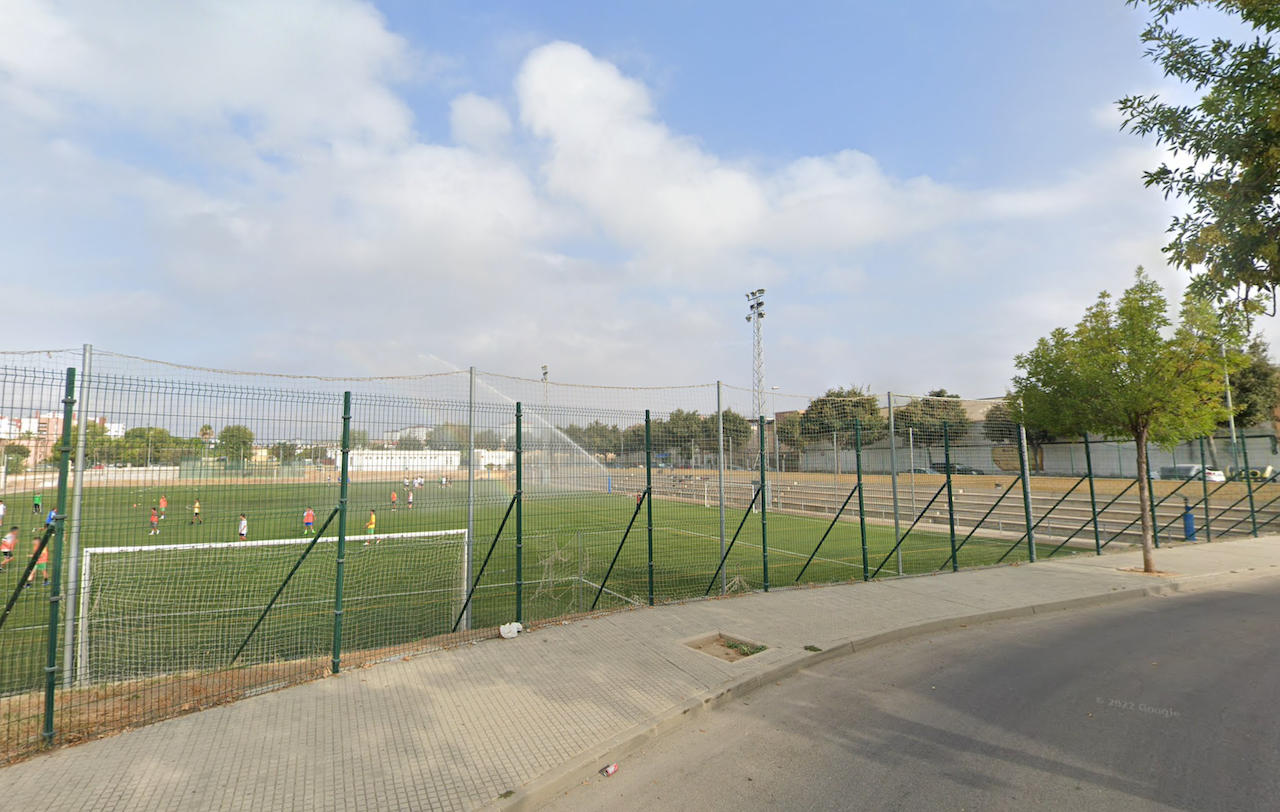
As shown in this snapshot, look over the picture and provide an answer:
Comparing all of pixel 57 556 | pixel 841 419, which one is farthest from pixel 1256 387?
pixel 57 556

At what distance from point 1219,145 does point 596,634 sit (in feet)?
25.0

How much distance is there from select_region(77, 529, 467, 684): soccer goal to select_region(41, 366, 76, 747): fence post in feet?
2.51

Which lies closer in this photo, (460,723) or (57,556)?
(57,556)

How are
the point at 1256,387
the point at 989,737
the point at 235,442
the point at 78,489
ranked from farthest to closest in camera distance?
the point at 1256,387 → the point at 235,442 → the point at 78,489 → the point at 989,737

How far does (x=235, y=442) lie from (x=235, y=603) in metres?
6.35

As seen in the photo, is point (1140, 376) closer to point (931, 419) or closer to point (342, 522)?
point (931, 419)

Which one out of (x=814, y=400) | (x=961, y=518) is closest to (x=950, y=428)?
(x=814, y=400)

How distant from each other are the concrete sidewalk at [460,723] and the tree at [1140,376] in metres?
5.89

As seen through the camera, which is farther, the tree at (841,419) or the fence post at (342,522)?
the tree at (841,419)

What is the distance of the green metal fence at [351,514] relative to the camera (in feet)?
15.9

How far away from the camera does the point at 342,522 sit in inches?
223

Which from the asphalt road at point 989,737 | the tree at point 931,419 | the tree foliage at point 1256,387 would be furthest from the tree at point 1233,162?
the tree foliage at point 1256,387

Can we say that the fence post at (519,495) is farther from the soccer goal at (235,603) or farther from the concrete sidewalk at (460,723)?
the soccer goal at (235,603)

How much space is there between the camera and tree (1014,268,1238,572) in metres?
10.6
